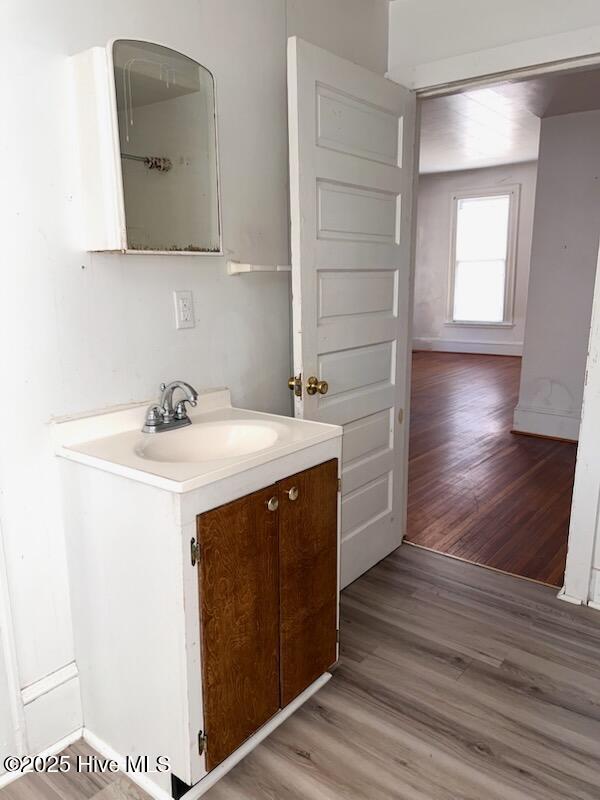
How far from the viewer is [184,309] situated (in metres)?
1.95

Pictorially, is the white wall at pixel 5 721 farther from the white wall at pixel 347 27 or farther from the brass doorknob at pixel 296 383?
the white wall at pixel 347 27

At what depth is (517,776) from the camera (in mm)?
1630

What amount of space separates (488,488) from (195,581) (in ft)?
8.94

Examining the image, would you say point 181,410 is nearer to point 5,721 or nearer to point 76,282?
point 76,282

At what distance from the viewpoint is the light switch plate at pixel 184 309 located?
193 centimetres

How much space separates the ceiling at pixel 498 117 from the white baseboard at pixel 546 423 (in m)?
2.28

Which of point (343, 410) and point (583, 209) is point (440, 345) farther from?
point (343, 410)

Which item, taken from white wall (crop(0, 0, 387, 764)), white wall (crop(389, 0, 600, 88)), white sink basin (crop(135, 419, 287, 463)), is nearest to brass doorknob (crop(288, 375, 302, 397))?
white wall (crop(0, 0, 387, 764))

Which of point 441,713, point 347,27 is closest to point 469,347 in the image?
point 347,27

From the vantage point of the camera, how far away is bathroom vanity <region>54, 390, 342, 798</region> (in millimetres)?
1426

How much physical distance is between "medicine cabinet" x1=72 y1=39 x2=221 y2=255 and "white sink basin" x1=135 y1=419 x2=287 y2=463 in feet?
1.78

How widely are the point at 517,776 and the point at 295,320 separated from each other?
151 cm

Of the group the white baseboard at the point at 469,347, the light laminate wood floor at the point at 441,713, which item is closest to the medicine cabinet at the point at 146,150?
the light laminate wood floor at the point at 441,713

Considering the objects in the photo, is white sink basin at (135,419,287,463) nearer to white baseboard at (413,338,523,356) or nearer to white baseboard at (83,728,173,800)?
white baseboard at (83,728,173,800)
